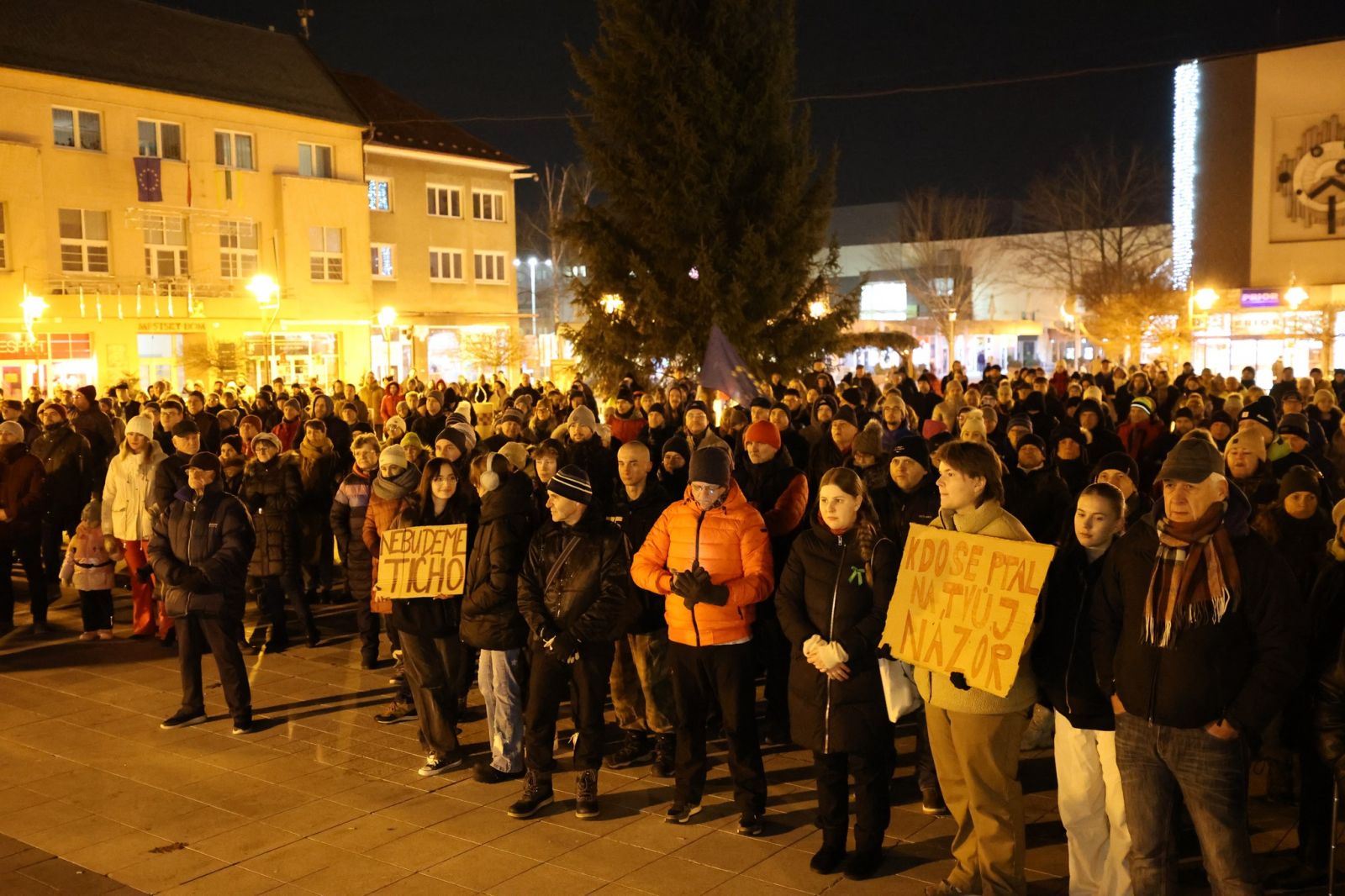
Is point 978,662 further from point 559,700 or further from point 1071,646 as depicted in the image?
point 559,700

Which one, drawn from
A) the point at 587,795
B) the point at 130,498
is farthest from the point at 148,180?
the point at 587,795

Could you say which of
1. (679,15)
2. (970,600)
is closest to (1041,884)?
(970,600)

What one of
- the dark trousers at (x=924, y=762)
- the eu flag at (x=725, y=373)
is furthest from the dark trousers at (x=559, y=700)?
the eu flag at (x=725, y=373)

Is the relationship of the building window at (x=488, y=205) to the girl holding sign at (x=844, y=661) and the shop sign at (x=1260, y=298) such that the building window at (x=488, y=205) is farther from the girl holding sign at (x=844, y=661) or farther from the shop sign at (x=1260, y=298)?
the girl holding sign at (x=844, y=661)

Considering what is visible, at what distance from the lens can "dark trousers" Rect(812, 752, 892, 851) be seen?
18.9 ft

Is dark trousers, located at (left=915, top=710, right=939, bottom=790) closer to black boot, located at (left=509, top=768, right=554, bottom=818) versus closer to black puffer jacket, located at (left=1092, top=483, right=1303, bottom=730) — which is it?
black boot, located at (left=509, top=768, right=554, bottom=818)

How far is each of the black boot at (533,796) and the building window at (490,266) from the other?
1594 inches

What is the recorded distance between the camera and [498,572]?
6.98 metres

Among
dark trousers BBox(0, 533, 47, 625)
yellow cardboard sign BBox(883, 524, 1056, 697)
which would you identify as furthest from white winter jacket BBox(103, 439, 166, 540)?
yellow cardboard sign BBox(883, 524, 1056, 697)

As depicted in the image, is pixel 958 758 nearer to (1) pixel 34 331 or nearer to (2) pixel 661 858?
(2) pixel 661 858

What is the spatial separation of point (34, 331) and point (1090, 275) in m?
42.9

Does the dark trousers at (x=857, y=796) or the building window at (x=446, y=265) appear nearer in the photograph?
the dark trousers at (x=857, y=796)

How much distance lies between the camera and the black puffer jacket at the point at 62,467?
1204 cm

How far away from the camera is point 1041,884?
5.60 m
